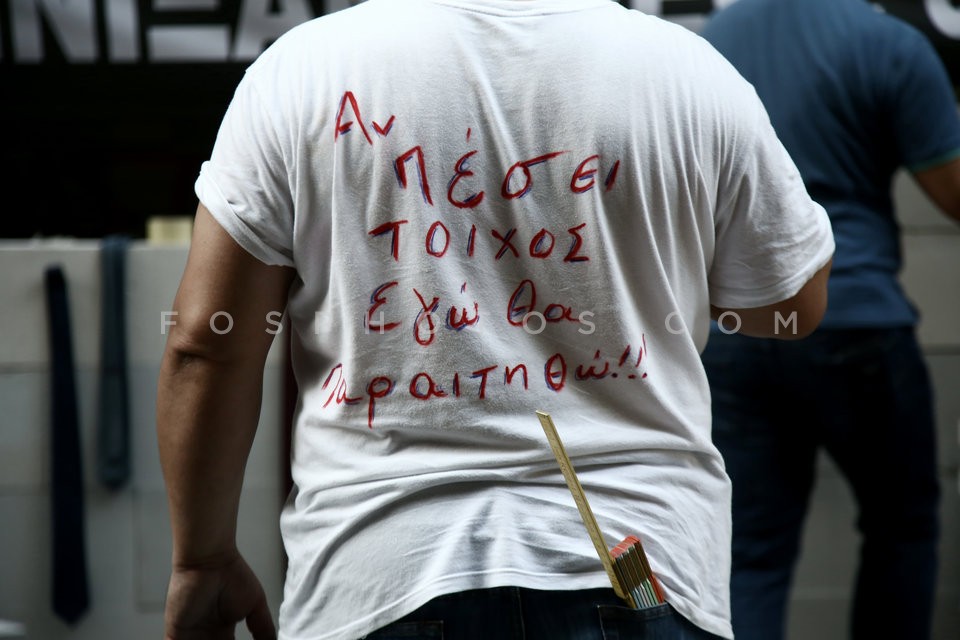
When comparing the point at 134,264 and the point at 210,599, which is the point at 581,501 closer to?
the point at 210,599

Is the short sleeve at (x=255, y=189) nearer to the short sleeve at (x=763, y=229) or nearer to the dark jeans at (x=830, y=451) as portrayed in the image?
the short sleeve at (x=763, y=229)

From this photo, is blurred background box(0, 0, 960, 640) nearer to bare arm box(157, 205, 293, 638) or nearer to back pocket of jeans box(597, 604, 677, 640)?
bare arm box(157, 205, 293, 638)

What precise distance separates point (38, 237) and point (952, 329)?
6.81 feet

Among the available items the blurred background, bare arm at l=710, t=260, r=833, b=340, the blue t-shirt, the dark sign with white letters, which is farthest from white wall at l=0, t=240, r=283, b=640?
bare arm at l=710, t=260, r=833, b=340

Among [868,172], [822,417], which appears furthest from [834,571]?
[868,172]

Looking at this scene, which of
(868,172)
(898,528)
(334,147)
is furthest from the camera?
(898,528)

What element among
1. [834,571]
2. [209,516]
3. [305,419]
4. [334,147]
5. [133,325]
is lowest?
[834,571]

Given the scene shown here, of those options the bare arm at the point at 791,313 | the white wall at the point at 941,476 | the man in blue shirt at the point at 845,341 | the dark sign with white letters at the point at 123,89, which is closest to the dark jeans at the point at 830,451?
the man in blue shirt at the point at 845,341

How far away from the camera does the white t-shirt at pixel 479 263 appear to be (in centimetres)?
80

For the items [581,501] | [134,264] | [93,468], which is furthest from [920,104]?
[93,468]

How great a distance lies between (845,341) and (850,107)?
370mm

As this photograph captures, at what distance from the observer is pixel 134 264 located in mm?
2393

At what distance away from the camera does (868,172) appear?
5.73ft

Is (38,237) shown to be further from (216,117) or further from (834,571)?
(834,571)
